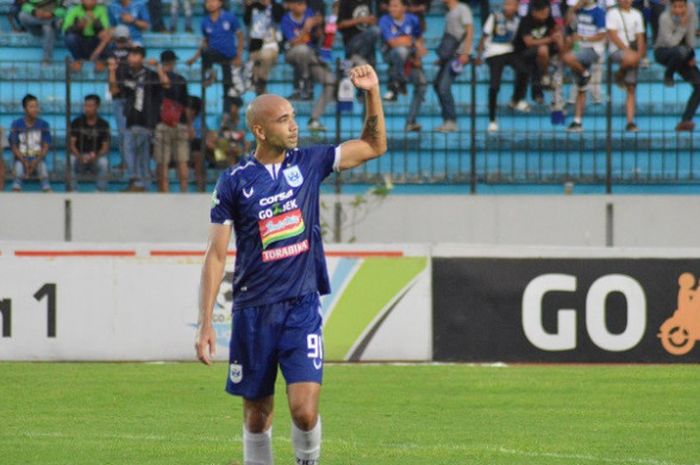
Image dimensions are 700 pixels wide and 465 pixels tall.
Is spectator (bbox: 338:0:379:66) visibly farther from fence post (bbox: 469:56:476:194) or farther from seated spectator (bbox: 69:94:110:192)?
seated spectator (bbox: 69:94:110:192)

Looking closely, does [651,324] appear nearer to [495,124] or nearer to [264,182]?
[495,124]

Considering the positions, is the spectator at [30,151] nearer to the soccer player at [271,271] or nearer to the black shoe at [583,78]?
the black shoe at [583,78]

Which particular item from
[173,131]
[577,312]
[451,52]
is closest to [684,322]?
[577,312]

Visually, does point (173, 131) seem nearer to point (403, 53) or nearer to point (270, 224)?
point (403, 53)

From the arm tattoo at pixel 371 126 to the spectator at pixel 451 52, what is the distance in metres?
11.8

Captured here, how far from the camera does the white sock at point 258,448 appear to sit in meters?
7.71

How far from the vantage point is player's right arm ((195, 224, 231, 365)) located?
7480 millimetres

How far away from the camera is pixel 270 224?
25.0ft

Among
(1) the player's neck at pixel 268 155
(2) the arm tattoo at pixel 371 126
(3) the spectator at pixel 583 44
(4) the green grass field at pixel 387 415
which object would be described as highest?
(3) the spectator at pixel 583 44

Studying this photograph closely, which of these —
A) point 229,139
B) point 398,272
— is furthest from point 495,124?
point 398,272

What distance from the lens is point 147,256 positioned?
15555 millimetres

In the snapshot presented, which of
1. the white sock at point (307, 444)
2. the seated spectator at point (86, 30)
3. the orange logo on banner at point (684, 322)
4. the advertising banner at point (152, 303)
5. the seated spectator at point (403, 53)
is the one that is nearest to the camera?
the white sock at point (307, 444)

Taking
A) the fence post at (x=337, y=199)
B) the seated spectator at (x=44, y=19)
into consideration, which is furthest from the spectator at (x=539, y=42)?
the seated spectator at (x=44, y=19)

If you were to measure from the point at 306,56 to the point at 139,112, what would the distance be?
227cm
